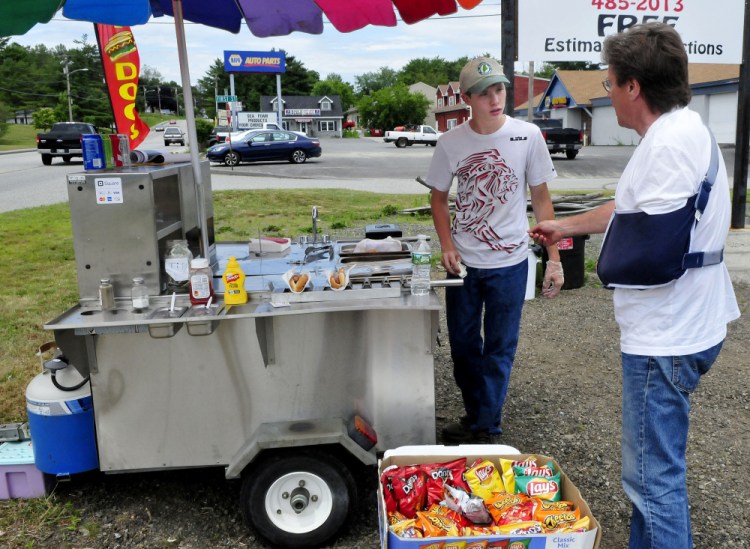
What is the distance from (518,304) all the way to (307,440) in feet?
4.46

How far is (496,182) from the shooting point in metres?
3.40

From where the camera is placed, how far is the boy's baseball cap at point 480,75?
322cm

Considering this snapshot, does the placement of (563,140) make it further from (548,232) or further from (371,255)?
(548,232)

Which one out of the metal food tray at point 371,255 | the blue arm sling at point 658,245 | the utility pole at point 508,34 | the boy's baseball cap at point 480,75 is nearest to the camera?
the blue arm sling at point 658,245

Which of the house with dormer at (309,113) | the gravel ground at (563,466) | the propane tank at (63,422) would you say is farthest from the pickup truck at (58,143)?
the house with dormer at (309,113)

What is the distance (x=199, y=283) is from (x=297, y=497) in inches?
39.6

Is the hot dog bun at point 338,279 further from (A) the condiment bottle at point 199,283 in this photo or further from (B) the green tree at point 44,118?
(B) the green tree at point 44,118

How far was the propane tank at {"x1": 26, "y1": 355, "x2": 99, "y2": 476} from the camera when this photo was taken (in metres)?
2.97

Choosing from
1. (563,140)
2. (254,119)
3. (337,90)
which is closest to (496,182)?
(563,140)

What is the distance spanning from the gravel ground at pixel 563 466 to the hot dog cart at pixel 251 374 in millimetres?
308

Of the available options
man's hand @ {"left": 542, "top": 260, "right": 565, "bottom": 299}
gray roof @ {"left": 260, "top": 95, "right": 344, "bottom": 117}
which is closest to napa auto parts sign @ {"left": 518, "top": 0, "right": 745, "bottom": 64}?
man's hand @ {"left": 542, "top": 260, "right": 565, "bottom": 299}

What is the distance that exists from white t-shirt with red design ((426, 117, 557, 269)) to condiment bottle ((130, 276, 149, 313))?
160cm

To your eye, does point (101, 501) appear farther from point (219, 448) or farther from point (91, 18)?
point (91, 18)

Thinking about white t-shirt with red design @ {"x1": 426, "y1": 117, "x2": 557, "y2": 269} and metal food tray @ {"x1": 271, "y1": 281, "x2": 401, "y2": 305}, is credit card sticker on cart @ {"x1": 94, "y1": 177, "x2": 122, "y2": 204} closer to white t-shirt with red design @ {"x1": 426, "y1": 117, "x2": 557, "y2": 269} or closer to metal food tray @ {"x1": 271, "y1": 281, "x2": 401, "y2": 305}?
metal food tray @ {"x1": 271, "y1": 281, "x2": 401, "y2": 305}
